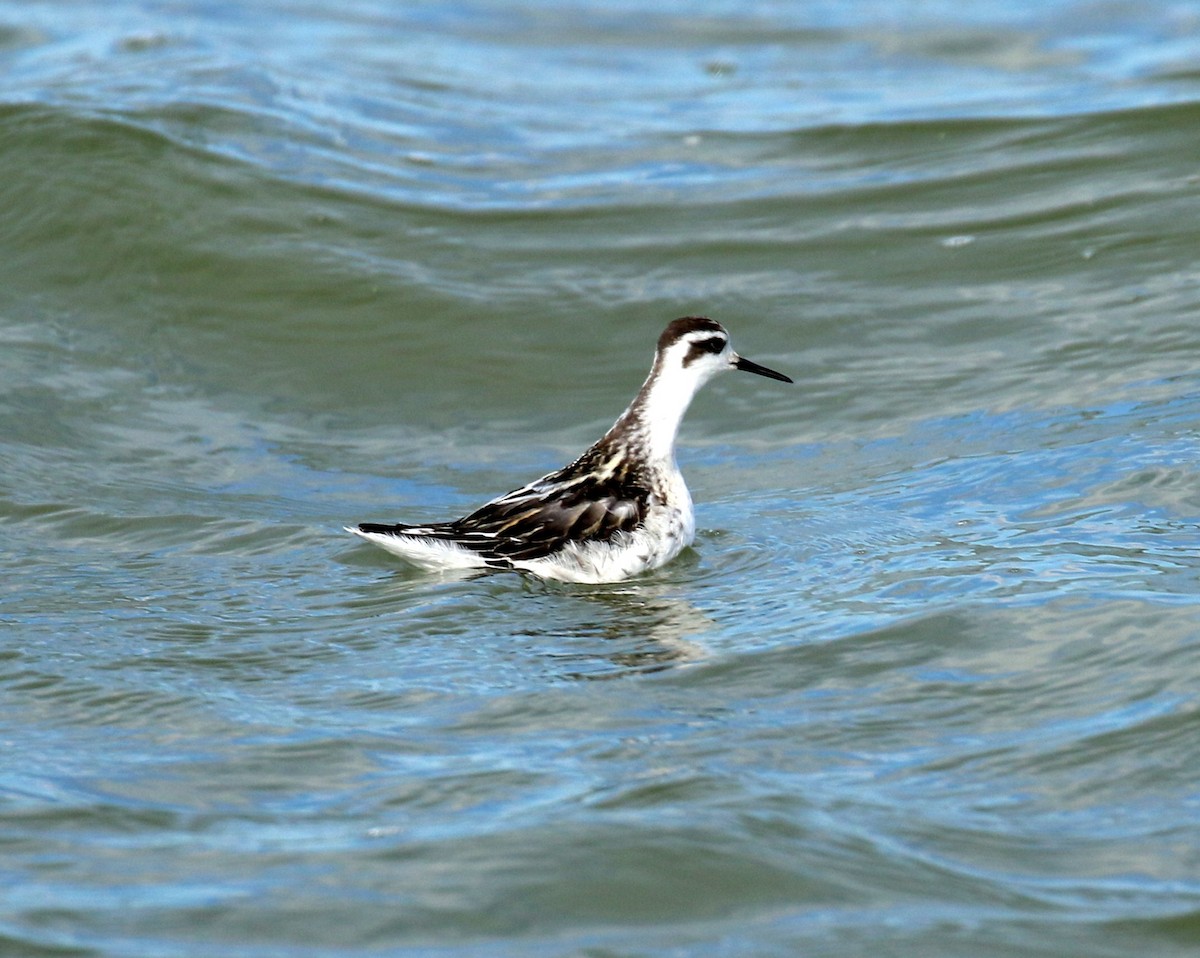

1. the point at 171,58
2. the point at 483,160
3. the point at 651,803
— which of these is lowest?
the point at 651,803

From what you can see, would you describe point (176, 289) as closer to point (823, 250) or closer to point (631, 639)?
point (823, 250)

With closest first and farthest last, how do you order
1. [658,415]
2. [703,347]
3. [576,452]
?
[658,415] → [703,347] → [576,452]

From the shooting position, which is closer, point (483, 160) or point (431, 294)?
point (431, 294)

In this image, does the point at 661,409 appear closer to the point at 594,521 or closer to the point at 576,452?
the point at 594,521

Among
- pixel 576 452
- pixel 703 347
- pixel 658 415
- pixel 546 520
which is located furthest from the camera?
pixel 576 452

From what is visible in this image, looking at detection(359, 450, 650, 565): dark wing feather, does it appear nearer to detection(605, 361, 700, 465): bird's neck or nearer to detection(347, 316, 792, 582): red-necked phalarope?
detection(347, 316, 792, 582): red-necked phalarope

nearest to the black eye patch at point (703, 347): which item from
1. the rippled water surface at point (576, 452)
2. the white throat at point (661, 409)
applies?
the white throat at point (661, 409)

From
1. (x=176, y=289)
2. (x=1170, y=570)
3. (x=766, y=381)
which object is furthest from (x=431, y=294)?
(x=1170, y=570)

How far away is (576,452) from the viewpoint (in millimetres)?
11906

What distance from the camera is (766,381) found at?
510 inches

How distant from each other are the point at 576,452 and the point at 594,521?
275cm

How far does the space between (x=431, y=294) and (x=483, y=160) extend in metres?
2.83

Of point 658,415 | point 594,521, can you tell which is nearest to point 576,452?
point 658,415

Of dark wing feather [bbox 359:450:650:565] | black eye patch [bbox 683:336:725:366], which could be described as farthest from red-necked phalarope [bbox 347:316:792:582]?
black eye patch [bbox 683:336:725:366]
